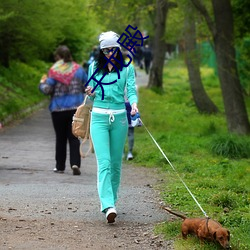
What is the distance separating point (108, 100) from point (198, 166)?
4676 mm

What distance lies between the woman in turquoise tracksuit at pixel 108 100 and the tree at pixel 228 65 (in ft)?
28.5

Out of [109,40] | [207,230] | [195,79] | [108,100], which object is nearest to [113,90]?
[108,100]

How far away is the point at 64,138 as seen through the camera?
11.5 m

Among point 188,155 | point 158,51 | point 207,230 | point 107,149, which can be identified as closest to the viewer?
point 207,230

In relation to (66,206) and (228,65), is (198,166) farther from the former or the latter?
(228,65)

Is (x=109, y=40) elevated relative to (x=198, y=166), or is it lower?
elevated

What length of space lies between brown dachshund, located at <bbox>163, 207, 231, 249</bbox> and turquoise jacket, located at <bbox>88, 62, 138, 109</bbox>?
155 centimetres

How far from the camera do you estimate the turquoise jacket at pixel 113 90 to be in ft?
24.6

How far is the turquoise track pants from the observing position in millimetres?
7402

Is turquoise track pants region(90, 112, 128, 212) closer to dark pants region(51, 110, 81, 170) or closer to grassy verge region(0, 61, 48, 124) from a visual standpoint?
dark pants region(51, 110, 81, 170)

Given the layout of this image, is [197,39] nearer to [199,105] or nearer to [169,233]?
[199,105]

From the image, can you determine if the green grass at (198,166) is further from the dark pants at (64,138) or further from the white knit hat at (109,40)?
the white knit hat at (109,40)

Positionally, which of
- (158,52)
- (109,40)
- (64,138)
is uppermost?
(109,40)

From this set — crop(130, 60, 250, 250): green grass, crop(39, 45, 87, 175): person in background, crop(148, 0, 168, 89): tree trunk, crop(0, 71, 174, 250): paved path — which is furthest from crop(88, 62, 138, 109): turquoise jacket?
crop(148, 0, 168, 89): tree trunk
